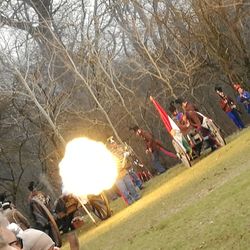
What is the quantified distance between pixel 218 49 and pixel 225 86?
32.3 ft

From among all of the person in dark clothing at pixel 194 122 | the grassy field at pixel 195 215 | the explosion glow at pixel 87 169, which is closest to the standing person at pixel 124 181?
the explosion glow at pixel 87 169

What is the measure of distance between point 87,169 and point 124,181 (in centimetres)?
149

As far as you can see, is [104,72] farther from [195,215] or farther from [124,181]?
[195,215]

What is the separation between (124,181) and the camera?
17203 mm

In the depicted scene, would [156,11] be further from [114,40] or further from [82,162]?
[82,162]

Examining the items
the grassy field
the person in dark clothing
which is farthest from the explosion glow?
the person in dark clothing

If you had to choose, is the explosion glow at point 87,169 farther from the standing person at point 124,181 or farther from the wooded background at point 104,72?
the wooded background at point 104,72

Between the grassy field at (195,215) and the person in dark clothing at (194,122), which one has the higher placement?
the person in dark clothing at (194,122)

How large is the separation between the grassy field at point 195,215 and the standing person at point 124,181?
0.34 metres

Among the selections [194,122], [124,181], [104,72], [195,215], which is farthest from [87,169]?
[104,72]

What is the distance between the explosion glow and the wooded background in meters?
8.79

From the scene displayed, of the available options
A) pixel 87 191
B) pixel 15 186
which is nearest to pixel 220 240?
pixel 87 191

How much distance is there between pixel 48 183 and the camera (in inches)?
Result: 1308

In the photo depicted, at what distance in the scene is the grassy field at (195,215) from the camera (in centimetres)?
887
